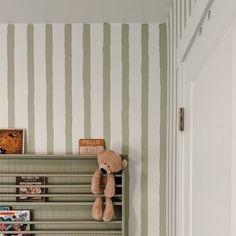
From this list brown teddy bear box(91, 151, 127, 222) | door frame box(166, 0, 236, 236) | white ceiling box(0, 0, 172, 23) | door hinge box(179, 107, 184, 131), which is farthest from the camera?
brown teddy bear box(91, 151, 127, 222)

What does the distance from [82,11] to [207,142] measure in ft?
3.68

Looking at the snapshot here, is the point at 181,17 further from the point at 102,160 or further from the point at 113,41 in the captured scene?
the point at 102,160

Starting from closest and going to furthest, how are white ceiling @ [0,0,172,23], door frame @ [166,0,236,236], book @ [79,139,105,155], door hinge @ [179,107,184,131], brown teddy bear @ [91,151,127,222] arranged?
door frame @ [166,0,236,236], door hinge @ [179,107,184,131], white ceiling @ [0,0,172,23], brown teddy bear @ [91,151,127,222], book @ [79,139,105,155]

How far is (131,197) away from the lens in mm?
2039

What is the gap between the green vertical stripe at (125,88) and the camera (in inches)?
80.1

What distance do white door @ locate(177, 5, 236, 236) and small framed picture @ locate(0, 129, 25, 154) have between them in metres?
0.94

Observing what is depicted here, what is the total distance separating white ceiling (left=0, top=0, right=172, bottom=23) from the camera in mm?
1750

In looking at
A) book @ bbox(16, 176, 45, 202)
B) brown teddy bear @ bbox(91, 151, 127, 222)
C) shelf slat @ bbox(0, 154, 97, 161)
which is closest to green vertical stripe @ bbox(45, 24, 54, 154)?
shelf slat @ bbox(0, 154, 97, 161)

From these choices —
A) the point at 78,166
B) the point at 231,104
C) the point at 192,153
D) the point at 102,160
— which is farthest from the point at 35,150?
the point at 231,104

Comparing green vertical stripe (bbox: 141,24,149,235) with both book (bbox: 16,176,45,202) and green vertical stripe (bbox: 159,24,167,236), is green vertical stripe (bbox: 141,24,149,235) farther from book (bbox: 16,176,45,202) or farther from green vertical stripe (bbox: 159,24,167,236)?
book (bbox: 16,176,45,202)

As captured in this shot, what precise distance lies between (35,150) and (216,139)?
1.33 metres

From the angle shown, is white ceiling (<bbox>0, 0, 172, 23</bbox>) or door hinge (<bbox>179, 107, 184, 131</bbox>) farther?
white ceiling (<bbox>0, 0, 172, 23</bbox>)

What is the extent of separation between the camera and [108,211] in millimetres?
1917

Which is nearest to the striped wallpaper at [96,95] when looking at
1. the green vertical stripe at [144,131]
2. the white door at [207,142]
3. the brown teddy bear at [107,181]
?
the green vertical stripe at [144,131]
